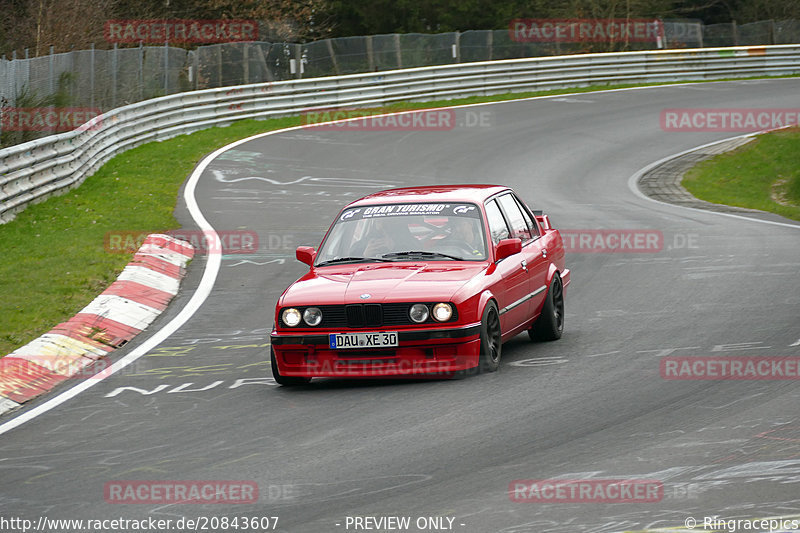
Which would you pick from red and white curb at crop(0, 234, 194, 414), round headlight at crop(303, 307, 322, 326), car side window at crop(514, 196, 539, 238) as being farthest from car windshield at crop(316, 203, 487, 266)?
red and white curb at crop(0, 234, 194, 414)

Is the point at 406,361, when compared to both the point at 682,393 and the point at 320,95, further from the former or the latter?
the point at 320,95

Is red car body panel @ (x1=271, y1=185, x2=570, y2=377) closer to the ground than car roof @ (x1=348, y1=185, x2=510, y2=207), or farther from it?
closer to the ground

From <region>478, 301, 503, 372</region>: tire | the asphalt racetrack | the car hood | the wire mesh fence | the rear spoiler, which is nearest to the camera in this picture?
the asphalt racetrack

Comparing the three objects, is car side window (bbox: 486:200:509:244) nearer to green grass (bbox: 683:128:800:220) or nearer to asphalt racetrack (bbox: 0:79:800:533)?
asphalt racetrack (bbox: 0:79:800:533)

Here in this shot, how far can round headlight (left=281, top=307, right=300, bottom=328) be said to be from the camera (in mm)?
8516

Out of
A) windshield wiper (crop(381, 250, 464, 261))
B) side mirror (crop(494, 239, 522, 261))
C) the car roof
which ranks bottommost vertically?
windshield wiper (crop(381, 250, 464, 261))

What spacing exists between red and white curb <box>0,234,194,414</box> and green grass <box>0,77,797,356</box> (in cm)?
23

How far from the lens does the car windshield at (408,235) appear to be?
30.6 ft

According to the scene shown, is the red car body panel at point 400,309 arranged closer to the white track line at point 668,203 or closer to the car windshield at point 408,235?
the car windshield at point 408,235

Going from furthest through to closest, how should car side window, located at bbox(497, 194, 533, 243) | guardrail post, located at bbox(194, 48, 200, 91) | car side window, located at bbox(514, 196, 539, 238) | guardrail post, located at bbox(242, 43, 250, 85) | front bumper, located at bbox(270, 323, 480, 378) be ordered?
guardrail post, located at bbox(242, 43, 250, 85)
guardrail post, located at bbox(194, 48, 200, 91)
car side window, located at bbox(514, 196, 539, 238)
car side window, located at bbox(497, 194, 533, 243)
front bumper, located at bbox(270, 323, 480, 378)

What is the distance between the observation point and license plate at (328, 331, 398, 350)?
326 inches

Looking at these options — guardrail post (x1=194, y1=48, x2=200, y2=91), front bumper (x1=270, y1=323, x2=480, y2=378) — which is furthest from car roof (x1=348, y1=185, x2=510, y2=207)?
guardrail post (x1=194, y1=48, x2=200, y2=91)

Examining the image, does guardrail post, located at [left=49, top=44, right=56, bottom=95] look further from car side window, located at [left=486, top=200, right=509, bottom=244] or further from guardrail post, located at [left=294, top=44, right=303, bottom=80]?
car side window, located at [left=486, top=200, right=509, bottom=244]

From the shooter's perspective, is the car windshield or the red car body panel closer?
the red car body panel
